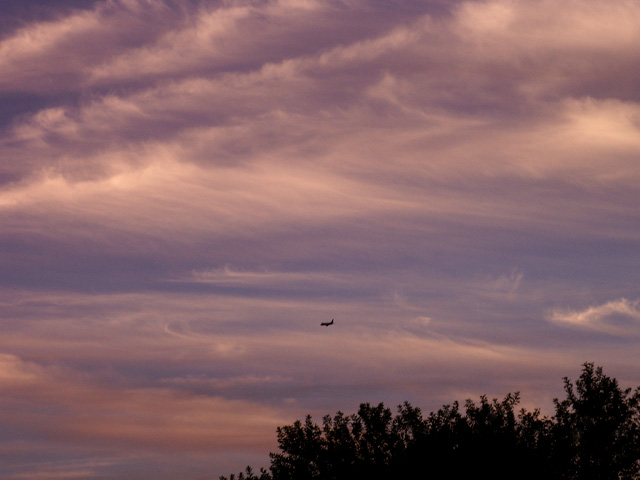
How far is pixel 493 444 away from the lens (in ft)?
143

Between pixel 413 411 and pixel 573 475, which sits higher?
pixel 413 411

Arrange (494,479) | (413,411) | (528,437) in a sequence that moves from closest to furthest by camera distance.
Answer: (494,479)
(528,437)
(413,411)

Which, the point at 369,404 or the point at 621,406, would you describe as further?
the point at 369,404

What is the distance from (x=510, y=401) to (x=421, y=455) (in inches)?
240

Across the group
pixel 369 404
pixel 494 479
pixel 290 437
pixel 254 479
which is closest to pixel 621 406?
pixel 494 479

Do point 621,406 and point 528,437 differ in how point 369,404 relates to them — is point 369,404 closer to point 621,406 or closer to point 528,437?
point 528,437

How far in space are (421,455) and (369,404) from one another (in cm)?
615

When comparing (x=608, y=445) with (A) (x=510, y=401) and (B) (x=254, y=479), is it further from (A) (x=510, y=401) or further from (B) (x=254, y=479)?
(B) (x=254, y=479)

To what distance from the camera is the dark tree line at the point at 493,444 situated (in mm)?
43250

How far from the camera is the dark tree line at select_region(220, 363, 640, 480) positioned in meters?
43.2

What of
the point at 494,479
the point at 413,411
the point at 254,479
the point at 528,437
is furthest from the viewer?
the point at 254,479

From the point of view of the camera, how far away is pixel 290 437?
52344 millimetres

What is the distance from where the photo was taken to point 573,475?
4472cm

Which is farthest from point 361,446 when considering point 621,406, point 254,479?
point 621,406
